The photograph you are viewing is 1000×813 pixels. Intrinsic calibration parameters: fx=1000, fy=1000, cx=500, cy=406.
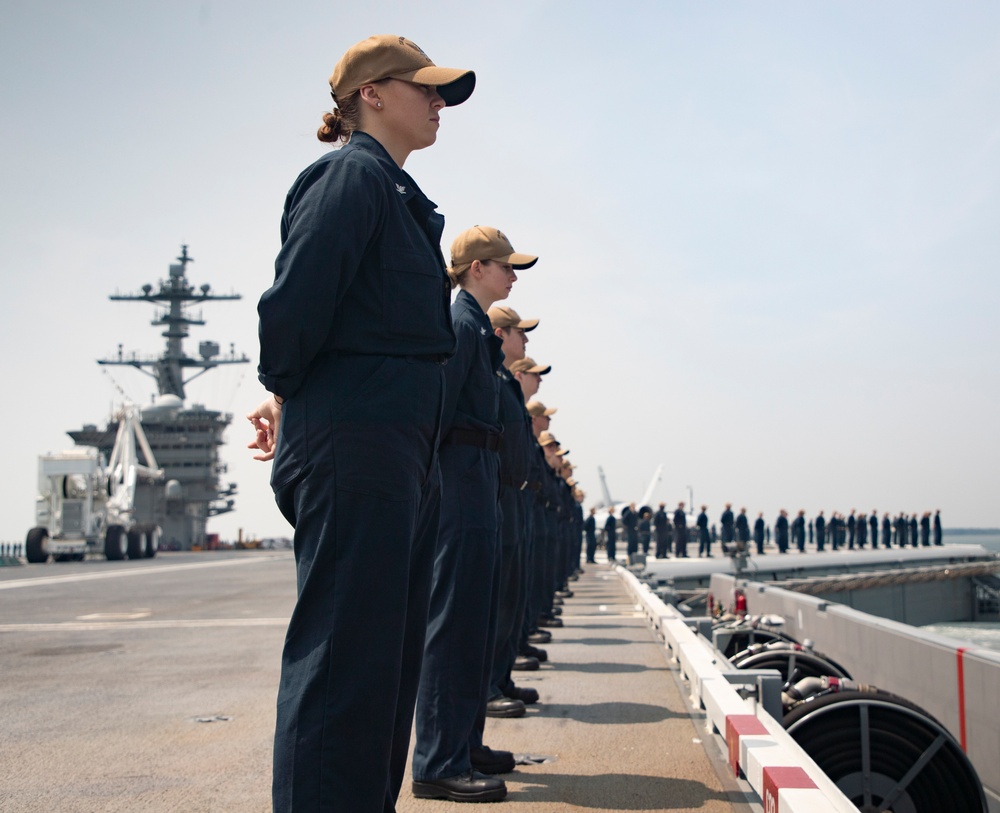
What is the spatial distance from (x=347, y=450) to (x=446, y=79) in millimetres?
937

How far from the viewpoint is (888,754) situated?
298 centimetres

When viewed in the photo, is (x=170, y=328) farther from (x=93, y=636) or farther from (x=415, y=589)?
(x=415, y=589)

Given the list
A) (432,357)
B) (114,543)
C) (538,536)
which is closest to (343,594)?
(432,357)

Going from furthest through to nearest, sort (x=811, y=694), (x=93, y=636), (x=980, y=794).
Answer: (x=93, y=636)
(x=811, y=694)
(x=980, y=794)

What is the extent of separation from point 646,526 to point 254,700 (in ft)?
99.9

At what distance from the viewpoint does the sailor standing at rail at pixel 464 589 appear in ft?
10.9

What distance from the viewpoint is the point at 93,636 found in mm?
8664

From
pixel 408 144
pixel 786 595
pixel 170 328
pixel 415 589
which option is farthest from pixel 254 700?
pixel 170 328

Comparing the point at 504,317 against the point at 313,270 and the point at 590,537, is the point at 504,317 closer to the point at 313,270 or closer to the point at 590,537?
→ the point at 313,270

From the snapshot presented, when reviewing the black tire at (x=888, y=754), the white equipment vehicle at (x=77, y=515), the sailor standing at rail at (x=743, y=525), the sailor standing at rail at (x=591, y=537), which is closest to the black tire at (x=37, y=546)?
the white equipment vehicle at (x=77, y=515)

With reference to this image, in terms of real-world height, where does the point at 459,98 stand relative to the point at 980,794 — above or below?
above

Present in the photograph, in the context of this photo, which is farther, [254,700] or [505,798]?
[254,700]

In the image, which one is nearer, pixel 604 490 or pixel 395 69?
pixel 395 69

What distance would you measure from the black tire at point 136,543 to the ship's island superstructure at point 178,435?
16410mm
